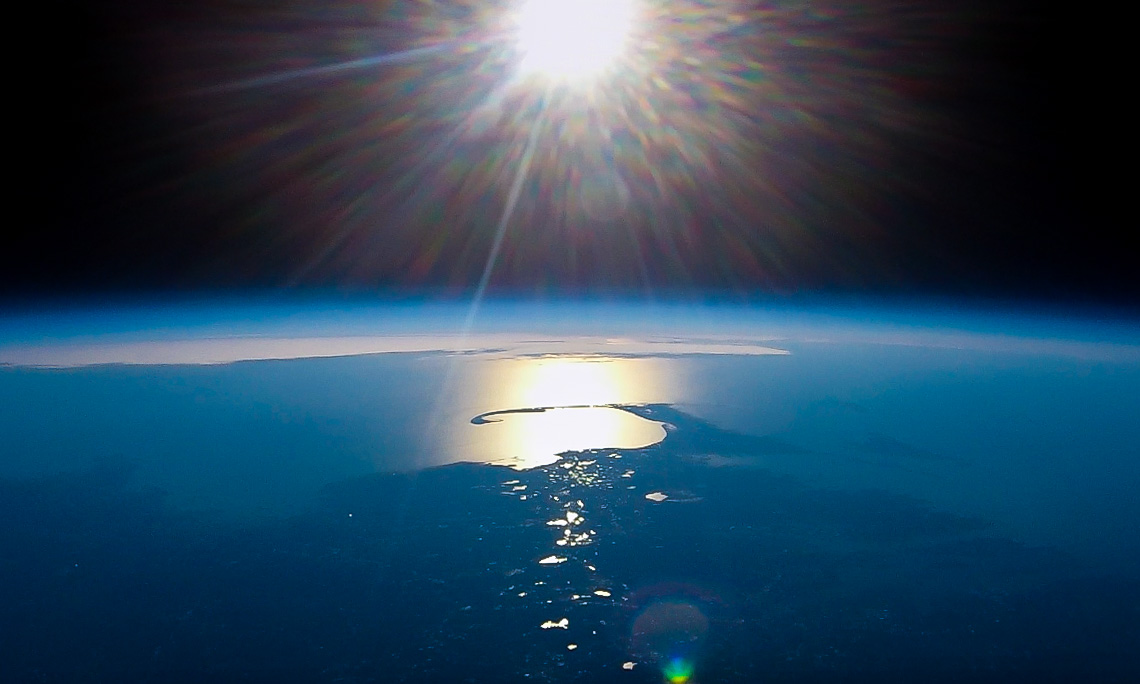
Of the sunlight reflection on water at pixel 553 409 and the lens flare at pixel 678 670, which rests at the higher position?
the sunlight reflection on water at pixel 553 409

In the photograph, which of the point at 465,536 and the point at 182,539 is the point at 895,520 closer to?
the point at 465,536

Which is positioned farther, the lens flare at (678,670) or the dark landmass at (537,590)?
the dark landmass at (537,590)

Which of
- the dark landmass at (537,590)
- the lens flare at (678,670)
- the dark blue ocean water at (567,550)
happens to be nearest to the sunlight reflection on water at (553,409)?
the dark blue ocean water at (567,550)

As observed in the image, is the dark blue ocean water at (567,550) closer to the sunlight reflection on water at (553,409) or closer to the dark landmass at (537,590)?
the dark landmass at (537,590)

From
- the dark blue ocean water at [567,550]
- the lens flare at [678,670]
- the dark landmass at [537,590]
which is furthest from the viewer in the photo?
the dark blue ocean water at [567,550]

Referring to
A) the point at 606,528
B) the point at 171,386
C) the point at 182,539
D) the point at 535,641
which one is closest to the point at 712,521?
the point at 606,528

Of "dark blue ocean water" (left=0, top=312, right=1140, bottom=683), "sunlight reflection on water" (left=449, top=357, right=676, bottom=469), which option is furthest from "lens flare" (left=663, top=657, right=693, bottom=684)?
"sunlight reflection on water" (left=449, top=357, right=676, bottom=469)

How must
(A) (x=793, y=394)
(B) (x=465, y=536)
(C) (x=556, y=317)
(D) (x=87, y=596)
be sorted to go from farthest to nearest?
1. (C) (x=556, y=317)
2. (A) (x=793, y=394)
3. (B) (x=465, y=536)
4. (D) (x=87, y=596)

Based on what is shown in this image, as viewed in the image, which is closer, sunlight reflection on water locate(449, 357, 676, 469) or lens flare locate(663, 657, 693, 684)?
lens flare locate(663, 657, 693, 684)

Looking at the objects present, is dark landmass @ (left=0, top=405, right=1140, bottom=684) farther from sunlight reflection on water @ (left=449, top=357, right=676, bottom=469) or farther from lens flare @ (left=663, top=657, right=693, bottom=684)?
sunlight reflection on water @ (left=449, top=357, right=676, bottom=469)
